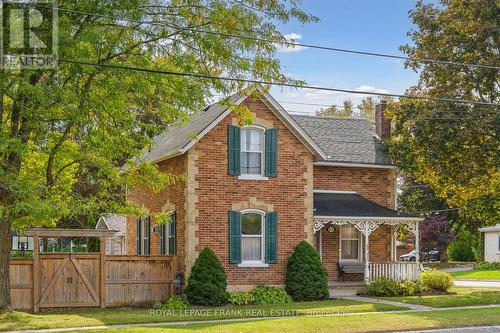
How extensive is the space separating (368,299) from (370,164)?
649 centimetres

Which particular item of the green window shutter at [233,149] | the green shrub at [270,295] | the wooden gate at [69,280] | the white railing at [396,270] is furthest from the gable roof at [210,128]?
the green shrub at [270,295]

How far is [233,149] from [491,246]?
3754 cm

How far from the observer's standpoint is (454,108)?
29812 mm

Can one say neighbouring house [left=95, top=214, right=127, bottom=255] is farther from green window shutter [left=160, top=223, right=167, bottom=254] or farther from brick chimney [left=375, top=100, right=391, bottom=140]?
brick chimney [left=375, top=100, right=391, bottom=140]

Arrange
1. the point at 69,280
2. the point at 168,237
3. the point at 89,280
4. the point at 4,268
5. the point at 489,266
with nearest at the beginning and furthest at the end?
the point at 4,268 < the point at 69,280 < the point at 89,280 < the point at 168,237 < the point at 489,266

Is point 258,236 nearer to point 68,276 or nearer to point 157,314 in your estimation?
point 157,314

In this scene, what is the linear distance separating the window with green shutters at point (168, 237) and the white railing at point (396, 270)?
7.69 m

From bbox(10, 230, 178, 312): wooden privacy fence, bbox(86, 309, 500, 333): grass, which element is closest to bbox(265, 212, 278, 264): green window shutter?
bbox(10, 230, 178, 312): wooden privacy fence

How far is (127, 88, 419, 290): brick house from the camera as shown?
87.5 feet

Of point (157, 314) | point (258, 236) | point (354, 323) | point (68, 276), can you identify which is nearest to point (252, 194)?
point (258, 236)

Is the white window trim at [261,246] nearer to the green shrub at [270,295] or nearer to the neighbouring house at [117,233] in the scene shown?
the green shrub at [270,295]

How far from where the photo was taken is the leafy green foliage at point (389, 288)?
28.0 meters

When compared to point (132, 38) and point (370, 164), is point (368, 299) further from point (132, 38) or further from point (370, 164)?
point (132, 38)

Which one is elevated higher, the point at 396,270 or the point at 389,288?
the point at 396,270
